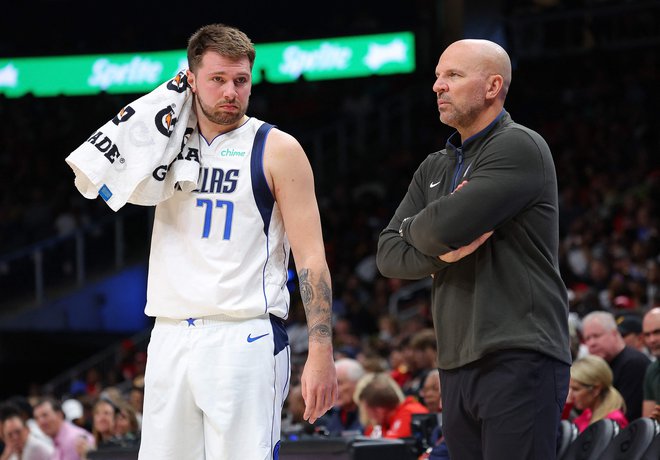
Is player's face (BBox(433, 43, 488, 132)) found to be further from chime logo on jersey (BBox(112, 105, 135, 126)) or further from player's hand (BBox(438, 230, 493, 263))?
chime logo on jersey (BBox(112, 105, 135, 126))

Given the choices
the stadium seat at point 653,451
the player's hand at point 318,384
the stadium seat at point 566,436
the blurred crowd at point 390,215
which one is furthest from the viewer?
the blurred crowd at point 390,215

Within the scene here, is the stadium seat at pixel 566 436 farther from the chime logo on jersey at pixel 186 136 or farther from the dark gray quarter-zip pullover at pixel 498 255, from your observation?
the chime logo on jersey at pixel 186 136

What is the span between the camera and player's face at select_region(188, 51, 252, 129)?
355 centimetres

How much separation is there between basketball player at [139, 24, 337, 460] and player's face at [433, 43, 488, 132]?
0.51 meters

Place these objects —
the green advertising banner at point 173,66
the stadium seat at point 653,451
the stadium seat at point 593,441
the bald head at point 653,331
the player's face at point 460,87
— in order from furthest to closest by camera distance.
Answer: the green advertising banner at point 173,66 → the bald head at point 653,331 → the stadium seat at point 593,441 → the stadium seat at point 653,451 → the player's face at point 460,87

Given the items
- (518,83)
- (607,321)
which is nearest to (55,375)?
(518,83)

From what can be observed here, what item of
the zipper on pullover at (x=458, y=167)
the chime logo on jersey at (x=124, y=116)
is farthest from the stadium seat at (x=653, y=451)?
the chime logo on jersey at (x=124, y=116)

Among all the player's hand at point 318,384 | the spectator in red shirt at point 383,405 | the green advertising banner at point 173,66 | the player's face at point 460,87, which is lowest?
the spectator in red shirt at point 383,405

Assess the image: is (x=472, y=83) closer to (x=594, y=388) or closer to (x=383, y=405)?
(x=594, y=388)

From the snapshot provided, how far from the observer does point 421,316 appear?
1378 cm

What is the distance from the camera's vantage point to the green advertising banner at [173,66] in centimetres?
2034

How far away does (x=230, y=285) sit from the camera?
3424mm

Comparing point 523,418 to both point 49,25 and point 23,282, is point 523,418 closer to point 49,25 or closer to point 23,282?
point 23,282

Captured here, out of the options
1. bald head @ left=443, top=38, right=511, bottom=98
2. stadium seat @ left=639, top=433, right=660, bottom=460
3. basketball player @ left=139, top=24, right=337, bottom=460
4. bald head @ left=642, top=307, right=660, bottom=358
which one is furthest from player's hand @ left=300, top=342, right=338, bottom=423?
bald head @ left=642, top=307, right=660, bottom=358
